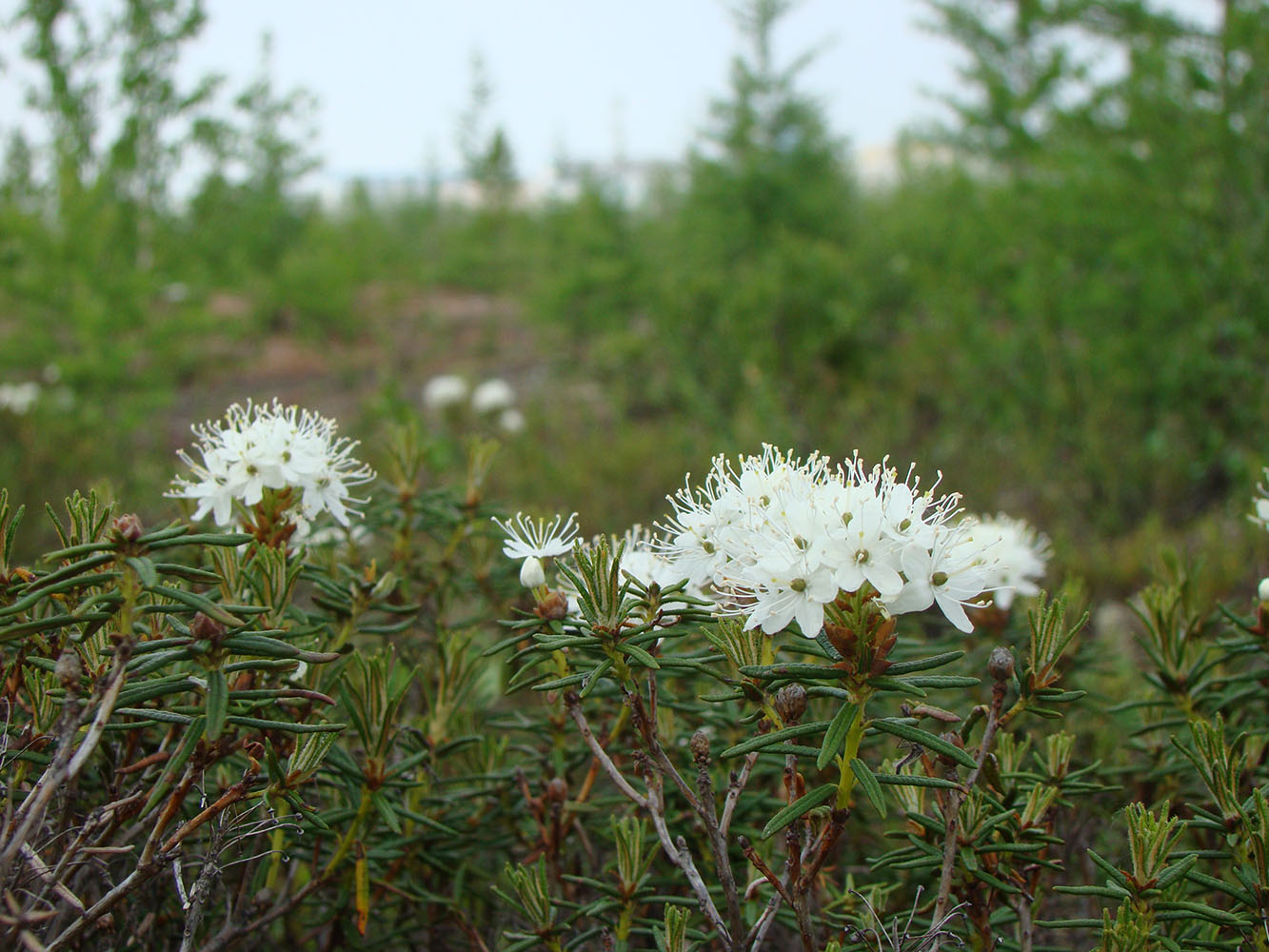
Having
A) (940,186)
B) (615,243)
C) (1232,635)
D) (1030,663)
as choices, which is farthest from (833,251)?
(1030,663)

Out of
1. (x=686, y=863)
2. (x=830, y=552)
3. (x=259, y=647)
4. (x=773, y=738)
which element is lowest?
(x=686, y=863)

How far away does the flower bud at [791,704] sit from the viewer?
49.9 inches

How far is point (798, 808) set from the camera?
1.23 metres

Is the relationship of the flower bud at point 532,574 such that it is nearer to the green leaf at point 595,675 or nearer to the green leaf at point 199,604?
the green leaf at point 595,675

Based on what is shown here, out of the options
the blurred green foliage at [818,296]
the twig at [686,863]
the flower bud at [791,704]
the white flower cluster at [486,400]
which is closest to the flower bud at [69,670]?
the twig at [686,863]

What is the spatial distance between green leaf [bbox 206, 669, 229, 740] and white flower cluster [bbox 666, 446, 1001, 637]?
2.27ft

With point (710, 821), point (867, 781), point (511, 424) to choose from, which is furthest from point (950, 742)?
point (511, 424)

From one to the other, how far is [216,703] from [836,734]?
82 cm

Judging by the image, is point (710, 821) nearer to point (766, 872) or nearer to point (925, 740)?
point (766, 872)

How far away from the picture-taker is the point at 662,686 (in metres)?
1.81

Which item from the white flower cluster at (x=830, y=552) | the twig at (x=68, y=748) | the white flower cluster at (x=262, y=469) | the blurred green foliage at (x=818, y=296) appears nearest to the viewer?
the twig at (x=68, y=748)

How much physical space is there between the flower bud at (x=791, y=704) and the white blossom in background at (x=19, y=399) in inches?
300

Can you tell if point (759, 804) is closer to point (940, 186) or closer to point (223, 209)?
point (223, 209)

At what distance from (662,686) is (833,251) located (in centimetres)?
Answer: 895
